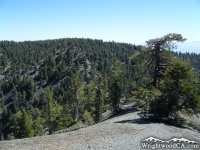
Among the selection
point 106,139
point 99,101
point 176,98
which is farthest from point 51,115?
point 176,98

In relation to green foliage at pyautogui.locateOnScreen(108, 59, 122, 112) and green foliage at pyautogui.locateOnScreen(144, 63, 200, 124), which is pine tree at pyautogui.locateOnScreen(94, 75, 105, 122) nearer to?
green foliage at pyautogui.locateOnScreen(108, 59, 122, 112)

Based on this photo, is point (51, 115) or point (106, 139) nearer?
point (106, 139)

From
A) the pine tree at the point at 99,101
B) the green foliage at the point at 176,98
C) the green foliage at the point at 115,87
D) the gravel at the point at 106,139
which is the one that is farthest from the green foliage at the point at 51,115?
the green foliage at the point at 176,98

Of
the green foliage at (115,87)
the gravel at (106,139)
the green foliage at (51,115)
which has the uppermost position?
the green foliage at (115,87)

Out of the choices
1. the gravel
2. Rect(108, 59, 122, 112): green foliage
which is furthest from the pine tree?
the gravel

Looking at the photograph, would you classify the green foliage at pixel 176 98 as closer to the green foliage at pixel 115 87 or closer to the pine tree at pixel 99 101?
the green foliage at pixel 115 87

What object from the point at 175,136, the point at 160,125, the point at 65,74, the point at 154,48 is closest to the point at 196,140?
the point at 175,136

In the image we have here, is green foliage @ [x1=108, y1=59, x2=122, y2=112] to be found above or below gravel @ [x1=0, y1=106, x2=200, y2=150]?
above

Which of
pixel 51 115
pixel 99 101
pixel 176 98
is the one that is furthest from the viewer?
pixel 99 101

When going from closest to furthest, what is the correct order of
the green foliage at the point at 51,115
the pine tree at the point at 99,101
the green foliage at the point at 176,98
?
the green foliage at the point at 176,98 → the green foliage at the point at 51,115 → the pine tree at the point at 99,101

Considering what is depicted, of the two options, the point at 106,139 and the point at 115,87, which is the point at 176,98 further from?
the point at 115,87

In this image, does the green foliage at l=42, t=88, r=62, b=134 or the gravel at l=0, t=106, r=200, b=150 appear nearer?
the gravel at l=0, t=106, r=200, b=150

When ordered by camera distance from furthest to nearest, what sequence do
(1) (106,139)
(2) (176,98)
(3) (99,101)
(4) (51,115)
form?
(3) (99,101) → (4) (51,115) → (2) (176,98) → (1) (106,139)

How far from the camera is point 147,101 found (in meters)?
22.8
